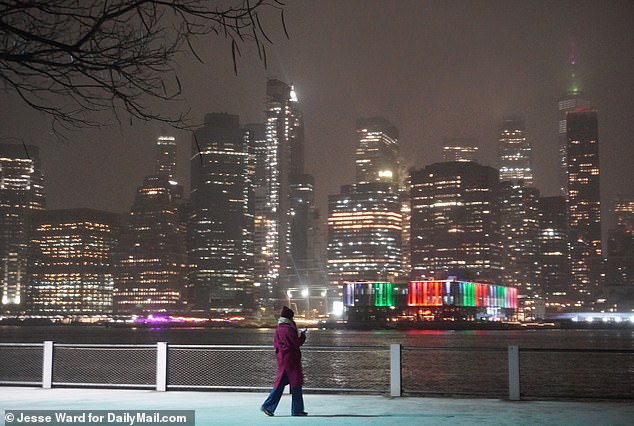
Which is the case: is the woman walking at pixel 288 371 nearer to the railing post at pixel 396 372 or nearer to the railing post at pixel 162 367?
the railing post at pixel 396 372

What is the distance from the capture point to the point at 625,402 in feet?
51.6

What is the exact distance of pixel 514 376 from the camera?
16203mm

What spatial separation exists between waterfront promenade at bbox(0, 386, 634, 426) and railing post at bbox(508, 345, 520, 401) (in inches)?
13.3

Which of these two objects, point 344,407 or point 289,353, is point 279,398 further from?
point 344,407

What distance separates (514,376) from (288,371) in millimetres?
4812

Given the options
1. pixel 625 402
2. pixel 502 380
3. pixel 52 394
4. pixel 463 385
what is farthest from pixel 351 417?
pixel 502 380

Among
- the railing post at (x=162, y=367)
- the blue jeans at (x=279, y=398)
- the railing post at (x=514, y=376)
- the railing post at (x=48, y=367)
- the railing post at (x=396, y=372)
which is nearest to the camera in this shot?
the blue jeans at (x=279, y=398)

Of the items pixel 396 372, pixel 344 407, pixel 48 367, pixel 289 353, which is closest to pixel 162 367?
pixel 48 367

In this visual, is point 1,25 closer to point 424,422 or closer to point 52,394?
point 424,422

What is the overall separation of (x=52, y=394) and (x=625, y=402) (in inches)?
433

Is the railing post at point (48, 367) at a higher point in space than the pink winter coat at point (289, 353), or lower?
lower

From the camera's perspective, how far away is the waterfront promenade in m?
13.2

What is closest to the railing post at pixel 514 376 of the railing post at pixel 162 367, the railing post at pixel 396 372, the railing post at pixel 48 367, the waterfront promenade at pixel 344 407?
the waterfront promenade at pixel 344 407

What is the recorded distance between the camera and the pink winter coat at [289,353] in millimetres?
13891
